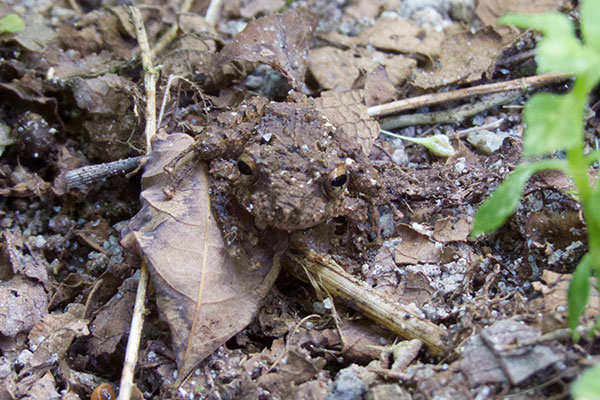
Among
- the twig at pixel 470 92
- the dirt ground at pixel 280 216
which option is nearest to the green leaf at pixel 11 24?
the dirt ground at pixel 280 216

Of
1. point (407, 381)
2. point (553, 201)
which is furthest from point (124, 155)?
point (553, 201)

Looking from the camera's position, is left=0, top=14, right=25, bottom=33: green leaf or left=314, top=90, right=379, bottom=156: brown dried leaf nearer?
left=314, top=90, right=379, bottom=156: brown dried leaf

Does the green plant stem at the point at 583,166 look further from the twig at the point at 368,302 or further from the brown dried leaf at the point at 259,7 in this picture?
the brown dried leaf at the point at 259,7

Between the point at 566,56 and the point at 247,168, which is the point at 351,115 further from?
the point at 566,56

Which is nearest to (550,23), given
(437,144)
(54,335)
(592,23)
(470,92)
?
(592,23)

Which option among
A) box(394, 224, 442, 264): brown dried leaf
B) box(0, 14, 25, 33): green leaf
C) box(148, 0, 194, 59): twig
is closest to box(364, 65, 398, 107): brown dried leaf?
box(394, 224, 442, 264): brown dried leaf

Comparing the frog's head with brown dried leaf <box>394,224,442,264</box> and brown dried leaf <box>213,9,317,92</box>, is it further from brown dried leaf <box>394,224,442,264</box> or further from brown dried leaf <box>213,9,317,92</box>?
brown dried leaf <box>213,9,317,92</box>

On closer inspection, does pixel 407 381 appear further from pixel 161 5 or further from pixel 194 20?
pixel 161 5
